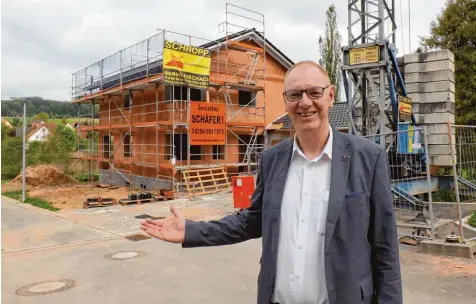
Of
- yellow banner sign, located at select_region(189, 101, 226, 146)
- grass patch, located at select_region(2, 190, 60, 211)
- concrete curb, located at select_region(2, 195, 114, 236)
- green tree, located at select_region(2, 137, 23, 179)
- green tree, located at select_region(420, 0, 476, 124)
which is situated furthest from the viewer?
green tree, located at select_region(2, 137, 23, 179)

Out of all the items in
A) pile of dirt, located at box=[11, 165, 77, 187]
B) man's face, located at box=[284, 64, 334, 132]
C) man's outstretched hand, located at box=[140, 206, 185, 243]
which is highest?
man's face, located at box=[284, 64, 334, 132]

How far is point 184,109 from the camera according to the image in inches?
733

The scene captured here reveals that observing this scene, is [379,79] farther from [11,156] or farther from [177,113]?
[11,156]

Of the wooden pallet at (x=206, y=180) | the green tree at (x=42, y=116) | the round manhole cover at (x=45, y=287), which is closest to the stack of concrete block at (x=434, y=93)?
the wooden pallet at (x=206, y=180)

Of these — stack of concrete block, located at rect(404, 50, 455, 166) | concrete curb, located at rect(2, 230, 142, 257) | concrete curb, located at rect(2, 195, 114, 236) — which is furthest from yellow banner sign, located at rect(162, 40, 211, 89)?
concrete curb, located at rect(2, 230, 142, 257)

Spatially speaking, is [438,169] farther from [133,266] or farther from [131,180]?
[131,180]

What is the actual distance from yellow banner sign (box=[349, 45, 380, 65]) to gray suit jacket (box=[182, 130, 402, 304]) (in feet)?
31.6

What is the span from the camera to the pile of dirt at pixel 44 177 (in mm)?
23297

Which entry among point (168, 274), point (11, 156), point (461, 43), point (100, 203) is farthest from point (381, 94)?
point (11, 156)

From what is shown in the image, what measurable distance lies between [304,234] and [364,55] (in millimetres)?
10109

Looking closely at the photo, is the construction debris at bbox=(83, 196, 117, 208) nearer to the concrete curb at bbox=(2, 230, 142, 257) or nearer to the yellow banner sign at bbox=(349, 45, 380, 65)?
the concrete curb at bbox=(2, 230, 142, 257)

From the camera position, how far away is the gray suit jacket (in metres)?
1.82

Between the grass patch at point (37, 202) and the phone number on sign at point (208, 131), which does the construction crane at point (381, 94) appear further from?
the grass patch at point (37, 202)

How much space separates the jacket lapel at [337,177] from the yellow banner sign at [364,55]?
31.6 feet
